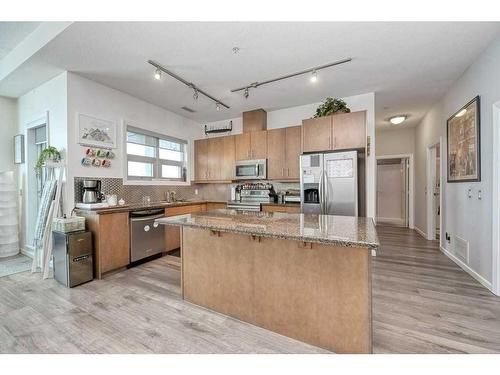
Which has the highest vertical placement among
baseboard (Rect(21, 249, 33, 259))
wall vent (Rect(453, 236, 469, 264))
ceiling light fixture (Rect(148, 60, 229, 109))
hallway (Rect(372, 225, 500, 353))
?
ceiling light fixture (Rect(148, 60, 229, 109))

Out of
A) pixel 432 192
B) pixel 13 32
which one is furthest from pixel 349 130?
pixel 13 32

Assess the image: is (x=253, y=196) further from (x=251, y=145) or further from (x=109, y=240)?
(x=109, y=240)

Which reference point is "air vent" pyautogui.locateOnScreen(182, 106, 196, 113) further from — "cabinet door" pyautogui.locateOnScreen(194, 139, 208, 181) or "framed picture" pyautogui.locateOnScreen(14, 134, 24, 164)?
"framed picture" pyautogui.locateOnScreen(14, 134, 24, 164)

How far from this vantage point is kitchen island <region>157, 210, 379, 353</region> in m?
1.46

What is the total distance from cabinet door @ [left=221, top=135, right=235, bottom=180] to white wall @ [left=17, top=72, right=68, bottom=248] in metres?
2.65

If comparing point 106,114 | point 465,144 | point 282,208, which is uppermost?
point 106,114

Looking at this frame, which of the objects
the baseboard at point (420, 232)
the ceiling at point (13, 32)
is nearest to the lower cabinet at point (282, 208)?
the baseboard at point (420, 232)

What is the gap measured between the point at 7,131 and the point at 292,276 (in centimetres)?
521

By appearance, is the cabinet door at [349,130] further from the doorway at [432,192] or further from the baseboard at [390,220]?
the baseboard at [390,220]

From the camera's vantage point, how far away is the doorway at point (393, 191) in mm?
6254

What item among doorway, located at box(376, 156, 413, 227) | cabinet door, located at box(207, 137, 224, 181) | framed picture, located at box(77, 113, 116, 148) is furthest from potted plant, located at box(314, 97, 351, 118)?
doorway, located at box(376, 156, 413, 227)

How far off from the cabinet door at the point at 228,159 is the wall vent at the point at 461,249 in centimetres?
385

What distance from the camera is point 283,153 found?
163 inches

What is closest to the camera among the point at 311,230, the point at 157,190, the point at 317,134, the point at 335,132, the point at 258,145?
the point at 311,230
